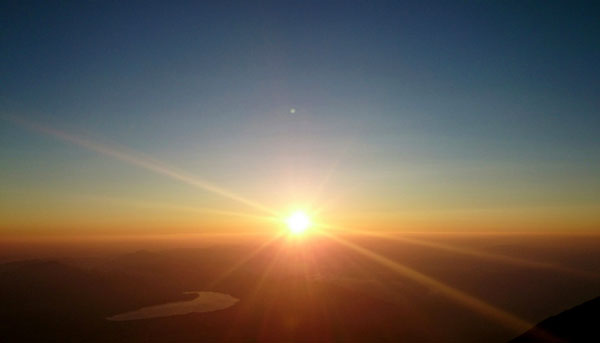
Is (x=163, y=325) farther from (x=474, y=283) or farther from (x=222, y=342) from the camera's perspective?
(x=474, y=283)

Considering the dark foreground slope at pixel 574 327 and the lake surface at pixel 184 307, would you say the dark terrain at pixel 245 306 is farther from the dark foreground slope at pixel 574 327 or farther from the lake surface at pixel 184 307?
the dark foreground slope at pixel 574 327

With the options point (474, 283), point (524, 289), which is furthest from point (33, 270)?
point (524, 289)

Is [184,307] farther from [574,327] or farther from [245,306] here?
[574,327]

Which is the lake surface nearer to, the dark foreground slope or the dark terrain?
the dark terrain

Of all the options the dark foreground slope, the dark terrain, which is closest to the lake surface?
the dark terrain

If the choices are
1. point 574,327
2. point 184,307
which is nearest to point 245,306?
point 184,307
